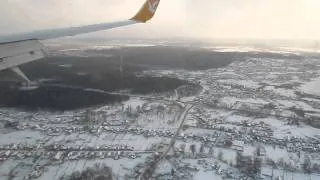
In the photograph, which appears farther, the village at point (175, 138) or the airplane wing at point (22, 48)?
the village at point (175, 138)

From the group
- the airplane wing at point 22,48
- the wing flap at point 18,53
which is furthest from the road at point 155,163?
the wing flap at point 18,53

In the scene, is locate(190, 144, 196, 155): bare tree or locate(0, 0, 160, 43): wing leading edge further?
locate(190, 144, 196, 155): bare tree

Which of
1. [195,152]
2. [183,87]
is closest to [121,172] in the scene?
[195,152]

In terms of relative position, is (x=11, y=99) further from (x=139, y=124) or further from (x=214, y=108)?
(x=214, y=108)

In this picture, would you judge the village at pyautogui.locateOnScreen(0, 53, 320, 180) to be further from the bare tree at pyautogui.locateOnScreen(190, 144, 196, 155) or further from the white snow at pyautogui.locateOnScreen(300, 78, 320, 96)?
the white snow at pyautogui.locateOnScreen(300, 78, 320, 96)

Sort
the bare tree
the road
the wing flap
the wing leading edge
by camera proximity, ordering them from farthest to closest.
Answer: the bare tree → the road → the wing leading edge → the wing flap

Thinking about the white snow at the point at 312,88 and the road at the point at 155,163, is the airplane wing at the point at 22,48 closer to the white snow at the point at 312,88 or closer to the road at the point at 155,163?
the road at the point at 155,163

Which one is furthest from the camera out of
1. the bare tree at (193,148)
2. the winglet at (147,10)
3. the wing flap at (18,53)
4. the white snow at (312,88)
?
the white snow at (312,88)

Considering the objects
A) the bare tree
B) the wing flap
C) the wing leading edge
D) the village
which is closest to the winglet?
the wing leading edge

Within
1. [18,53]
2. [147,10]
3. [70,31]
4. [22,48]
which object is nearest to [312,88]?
A: [147,10]

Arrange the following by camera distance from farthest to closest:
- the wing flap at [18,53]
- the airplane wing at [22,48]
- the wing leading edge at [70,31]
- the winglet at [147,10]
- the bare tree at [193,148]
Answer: the bare tree at [193,148], the winglet at [147,10], the wing leading edge at [70,31], the airplane wing at [22,48], the wing flap at [18,53]

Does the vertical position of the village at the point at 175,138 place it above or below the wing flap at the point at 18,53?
below
